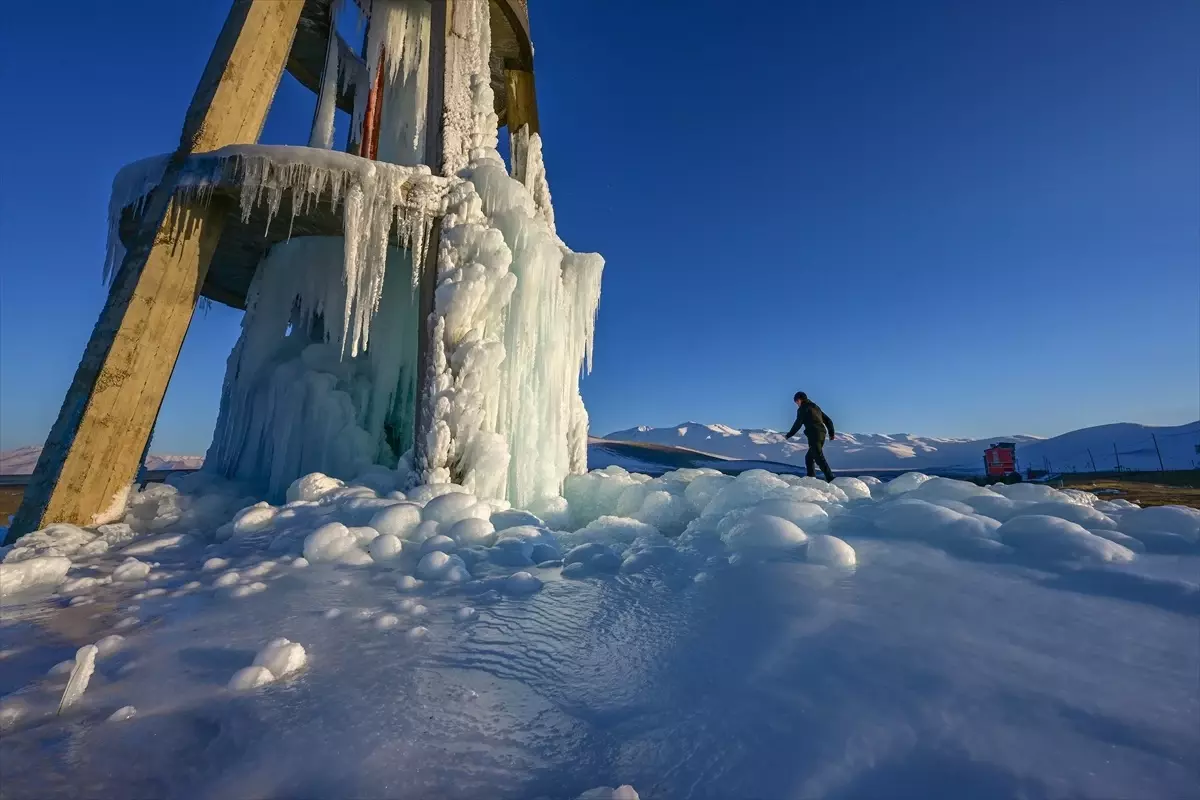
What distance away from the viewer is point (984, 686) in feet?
4.89

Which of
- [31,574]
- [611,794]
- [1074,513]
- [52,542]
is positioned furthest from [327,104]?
[1074,513]

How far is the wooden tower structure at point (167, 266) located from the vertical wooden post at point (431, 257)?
19mm

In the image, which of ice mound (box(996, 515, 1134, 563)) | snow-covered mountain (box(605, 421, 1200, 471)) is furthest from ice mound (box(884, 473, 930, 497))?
snow-covered mountain (box(605, 421, 1200, 471))

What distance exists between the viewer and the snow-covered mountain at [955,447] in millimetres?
39531

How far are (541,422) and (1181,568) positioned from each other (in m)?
5.32

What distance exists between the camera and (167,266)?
17.3ft

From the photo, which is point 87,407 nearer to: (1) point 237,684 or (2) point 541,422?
(2) point 541,422

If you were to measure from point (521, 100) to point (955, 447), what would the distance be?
75.3 m

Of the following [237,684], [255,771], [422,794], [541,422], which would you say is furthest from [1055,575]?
[541,422]

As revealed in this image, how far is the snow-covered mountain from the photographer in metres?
39.5

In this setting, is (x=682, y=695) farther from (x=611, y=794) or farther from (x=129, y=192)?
(x=129, y=192)

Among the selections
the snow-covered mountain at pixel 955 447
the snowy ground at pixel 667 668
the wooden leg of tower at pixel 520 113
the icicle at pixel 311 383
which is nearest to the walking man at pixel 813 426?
the snowy ground at pixel 667 668

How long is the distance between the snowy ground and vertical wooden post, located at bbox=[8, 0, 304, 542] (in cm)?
223

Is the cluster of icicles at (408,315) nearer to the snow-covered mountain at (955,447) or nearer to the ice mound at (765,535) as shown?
the ice mound at (765,535)
